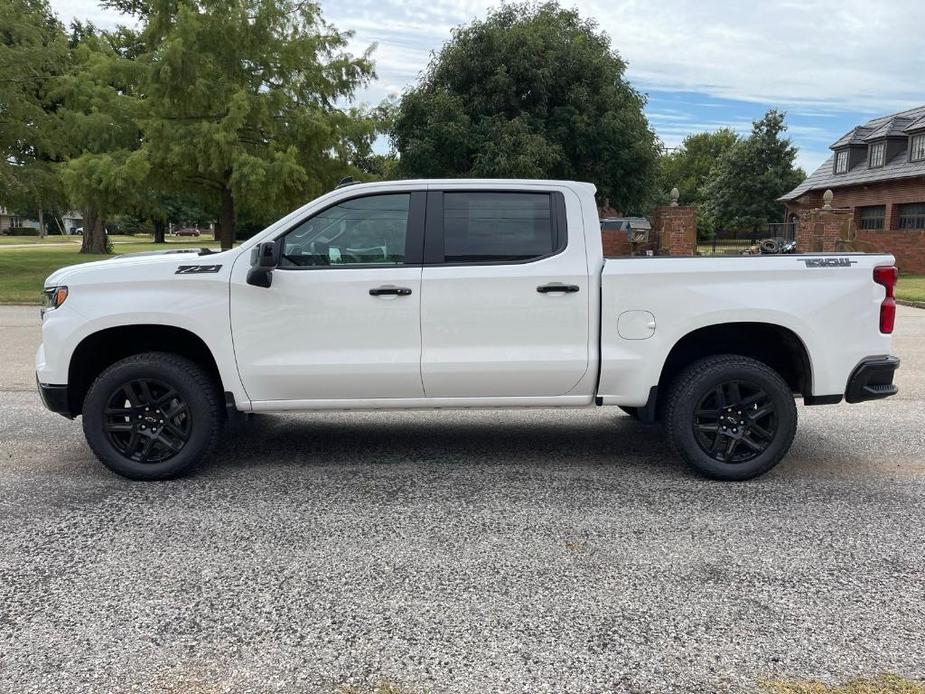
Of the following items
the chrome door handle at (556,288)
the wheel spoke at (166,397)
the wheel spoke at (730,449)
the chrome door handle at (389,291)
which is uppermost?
the chrome door handle at (556,288)

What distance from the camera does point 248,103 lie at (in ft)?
56.4

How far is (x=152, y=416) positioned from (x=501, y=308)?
2395 mm

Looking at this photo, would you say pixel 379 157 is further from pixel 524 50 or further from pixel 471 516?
pixel 471 516

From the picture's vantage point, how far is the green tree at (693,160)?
88.1m

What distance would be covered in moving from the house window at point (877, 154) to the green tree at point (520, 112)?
13851 mm

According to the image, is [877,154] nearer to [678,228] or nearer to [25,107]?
[678,228]

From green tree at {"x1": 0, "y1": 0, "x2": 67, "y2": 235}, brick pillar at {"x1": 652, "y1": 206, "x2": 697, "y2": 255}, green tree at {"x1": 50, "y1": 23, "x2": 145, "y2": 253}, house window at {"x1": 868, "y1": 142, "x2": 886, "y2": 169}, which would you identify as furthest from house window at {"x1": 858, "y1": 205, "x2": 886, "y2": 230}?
green tree at {"x1": 0, "y1": 0, "x2": 67, "y2": 235}

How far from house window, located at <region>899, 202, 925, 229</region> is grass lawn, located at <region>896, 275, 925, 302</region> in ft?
17.7

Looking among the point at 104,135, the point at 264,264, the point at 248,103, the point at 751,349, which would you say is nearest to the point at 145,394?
the point at 264,264

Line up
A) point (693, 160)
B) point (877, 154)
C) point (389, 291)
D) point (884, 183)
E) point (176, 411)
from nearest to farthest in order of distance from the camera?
point (389, 291)
point (176, 411)
point (884, 183)
point (877, 154)
point (693, 160)

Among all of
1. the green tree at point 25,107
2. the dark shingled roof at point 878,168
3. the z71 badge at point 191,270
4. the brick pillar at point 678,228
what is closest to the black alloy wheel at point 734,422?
the z71 badge at point 191,270

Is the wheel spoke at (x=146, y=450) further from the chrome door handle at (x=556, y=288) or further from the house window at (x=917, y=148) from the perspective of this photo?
the house window at (x=917, y=148)

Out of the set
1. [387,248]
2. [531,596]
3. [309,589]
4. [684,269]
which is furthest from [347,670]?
[684,269]

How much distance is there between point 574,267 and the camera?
4.96m
